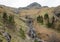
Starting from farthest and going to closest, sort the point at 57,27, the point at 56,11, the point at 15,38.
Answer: the point at 56,11
the point at 57,27
the point at 15,38

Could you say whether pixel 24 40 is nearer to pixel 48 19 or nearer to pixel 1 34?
pixel 1 34

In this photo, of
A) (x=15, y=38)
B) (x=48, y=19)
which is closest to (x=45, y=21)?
(x=48, y=19)

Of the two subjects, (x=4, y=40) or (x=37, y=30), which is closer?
(x=4, y=40)

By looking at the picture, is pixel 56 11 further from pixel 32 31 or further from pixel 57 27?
pixel 32 31

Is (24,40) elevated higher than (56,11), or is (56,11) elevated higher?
(56,11)

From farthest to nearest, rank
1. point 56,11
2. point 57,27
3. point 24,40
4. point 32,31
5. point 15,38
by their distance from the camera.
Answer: point 56,11
point 57,27
point 32,31
point 24,40
point 15,38

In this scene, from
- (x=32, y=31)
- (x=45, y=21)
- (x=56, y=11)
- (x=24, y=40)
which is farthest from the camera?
(x=56, y=11)

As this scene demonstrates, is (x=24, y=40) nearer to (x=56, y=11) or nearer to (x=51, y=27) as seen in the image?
(x=51, y=27)

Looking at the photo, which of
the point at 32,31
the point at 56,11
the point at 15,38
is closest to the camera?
the point at 15,38

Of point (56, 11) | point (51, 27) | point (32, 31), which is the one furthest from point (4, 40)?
point (56, 11)
